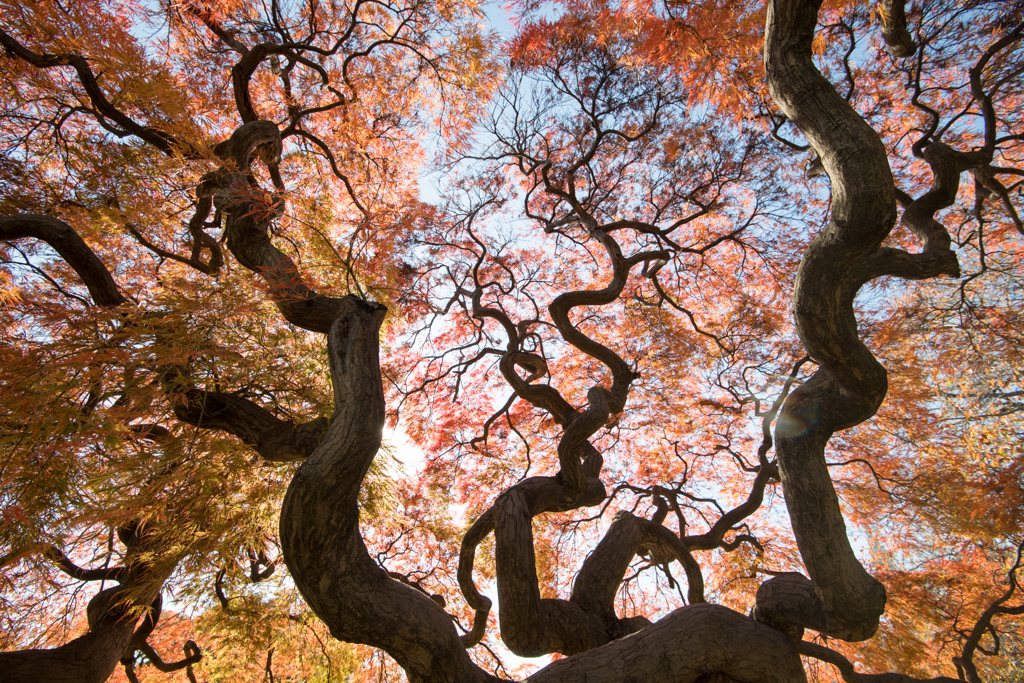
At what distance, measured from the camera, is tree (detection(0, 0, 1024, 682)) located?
2.17m

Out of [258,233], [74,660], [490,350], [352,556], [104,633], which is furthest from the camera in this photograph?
[490,350]

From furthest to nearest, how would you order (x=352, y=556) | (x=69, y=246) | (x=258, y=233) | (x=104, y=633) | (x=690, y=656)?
(x=104, y=633) → (x=258, y=233) → (x=69, y=246) → (x=690, y=656) → (x=352, y=556)

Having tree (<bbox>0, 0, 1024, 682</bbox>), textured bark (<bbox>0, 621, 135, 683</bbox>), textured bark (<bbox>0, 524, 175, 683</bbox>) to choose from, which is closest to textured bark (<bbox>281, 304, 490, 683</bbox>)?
tree (<bbox>0, 0, 1024, 682</bbox>)

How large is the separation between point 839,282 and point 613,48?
3.27 meters

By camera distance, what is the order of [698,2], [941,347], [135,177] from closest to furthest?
1. [698,2]
2. [135,177]
3. [941,347]

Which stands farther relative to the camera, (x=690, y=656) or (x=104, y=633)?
(x=104, y=633)

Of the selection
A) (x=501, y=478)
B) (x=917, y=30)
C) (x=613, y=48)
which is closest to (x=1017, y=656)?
(x=501, y=478)

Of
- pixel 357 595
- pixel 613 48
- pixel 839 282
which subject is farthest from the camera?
pixel 613 48

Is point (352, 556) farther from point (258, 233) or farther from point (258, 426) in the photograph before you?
point (258, 233)

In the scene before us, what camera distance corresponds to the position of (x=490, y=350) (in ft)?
14.8

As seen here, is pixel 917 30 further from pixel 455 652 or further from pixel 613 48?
pixel 455 652

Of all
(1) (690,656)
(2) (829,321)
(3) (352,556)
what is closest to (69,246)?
(3) (352,556)

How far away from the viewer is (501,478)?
488cm

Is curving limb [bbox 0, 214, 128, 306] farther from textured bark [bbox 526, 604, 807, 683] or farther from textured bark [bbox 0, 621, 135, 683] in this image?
textured bark [bbox 526, 604, 807, 683]
